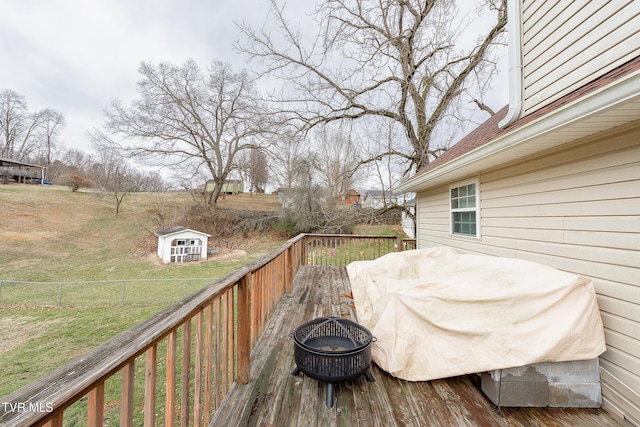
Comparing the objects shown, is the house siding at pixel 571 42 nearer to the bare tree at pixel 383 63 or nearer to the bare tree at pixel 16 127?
the bare tree at pixel 383 63

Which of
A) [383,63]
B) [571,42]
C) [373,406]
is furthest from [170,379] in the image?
[383,63]

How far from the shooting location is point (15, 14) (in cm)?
895

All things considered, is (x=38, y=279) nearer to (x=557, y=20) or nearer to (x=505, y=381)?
(x=505, y=381)

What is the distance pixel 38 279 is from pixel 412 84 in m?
15.0

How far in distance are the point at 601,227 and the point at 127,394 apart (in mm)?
3004

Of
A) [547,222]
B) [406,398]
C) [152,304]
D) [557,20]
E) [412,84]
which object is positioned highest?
[412,84]

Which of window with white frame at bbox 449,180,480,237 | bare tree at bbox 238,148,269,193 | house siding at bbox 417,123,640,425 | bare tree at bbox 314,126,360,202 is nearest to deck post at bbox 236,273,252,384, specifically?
house siding at bbox 417,123,640,425

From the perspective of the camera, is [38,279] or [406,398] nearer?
[406,398]

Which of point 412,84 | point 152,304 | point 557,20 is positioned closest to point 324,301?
point 557,20

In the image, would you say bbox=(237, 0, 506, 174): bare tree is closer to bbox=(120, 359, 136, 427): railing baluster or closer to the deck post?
the deck post

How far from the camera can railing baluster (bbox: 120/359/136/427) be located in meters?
0.85

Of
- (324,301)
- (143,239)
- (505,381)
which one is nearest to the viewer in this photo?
(505,381)

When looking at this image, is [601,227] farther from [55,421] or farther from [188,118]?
[188,118]

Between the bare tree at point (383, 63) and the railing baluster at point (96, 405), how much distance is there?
813 centimetres
